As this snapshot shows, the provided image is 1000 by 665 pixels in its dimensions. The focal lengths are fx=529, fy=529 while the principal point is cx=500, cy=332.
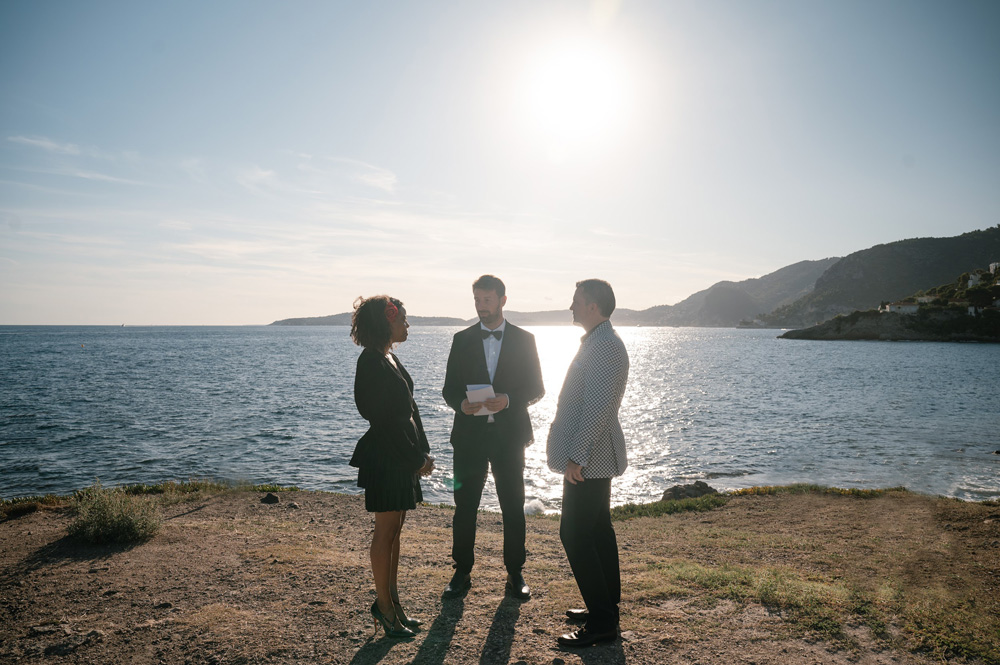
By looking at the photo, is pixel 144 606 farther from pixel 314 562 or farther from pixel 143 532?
pixel 143 532

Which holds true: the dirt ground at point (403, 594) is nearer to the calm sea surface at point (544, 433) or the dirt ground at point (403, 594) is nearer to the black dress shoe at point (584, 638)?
the black dress shoe at point (584, 638)

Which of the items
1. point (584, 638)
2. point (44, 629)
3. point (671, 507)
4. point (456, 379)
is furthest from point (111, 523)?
point (671, 507)

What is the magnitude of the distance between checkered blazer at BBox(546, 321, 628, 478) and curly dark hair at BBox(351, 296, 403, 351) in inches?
56.5

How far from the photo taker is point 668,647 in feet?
14.6

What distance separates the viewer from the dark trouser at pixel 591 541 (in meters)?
4.12

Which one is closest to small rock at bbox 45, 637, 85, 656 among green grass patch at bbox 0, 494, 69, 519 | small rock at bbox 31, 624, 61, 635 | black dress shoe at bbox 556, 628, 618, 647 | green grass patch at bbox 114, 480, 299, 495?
small rock at bbox 31, 624, 61, 635

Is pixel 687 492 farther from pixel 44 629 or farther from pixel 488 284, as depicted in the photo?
pixel 44 629

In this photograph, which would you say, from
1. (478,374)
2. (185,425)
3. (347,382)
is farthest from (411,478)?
(347,382)

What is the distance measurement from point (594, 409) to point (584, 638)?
1988 mm

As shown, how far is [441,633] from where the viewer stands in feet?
15.3

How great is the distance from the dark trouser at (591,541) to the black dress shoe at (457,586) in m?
1.58

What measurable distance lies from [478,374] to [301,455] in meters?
18.3

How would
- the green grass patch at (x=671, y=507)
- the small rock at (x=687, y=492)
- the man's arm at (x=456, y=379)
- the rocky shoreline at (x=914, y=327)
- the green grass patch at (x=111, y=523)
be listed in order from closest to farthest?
the man's arm at (x=456, y=379), the green grass patch at (x=111, y=523), the green grass patch at (x=671, y=507), the small rock at (x=687, y=492), the rocky shoreline at (x=914, y=327)

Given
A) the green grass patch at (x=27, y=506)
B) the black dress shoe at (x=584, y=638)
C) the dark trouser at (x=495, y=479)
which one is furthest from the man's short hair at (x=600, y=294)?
the green grass patch at (x=27, y=506)
